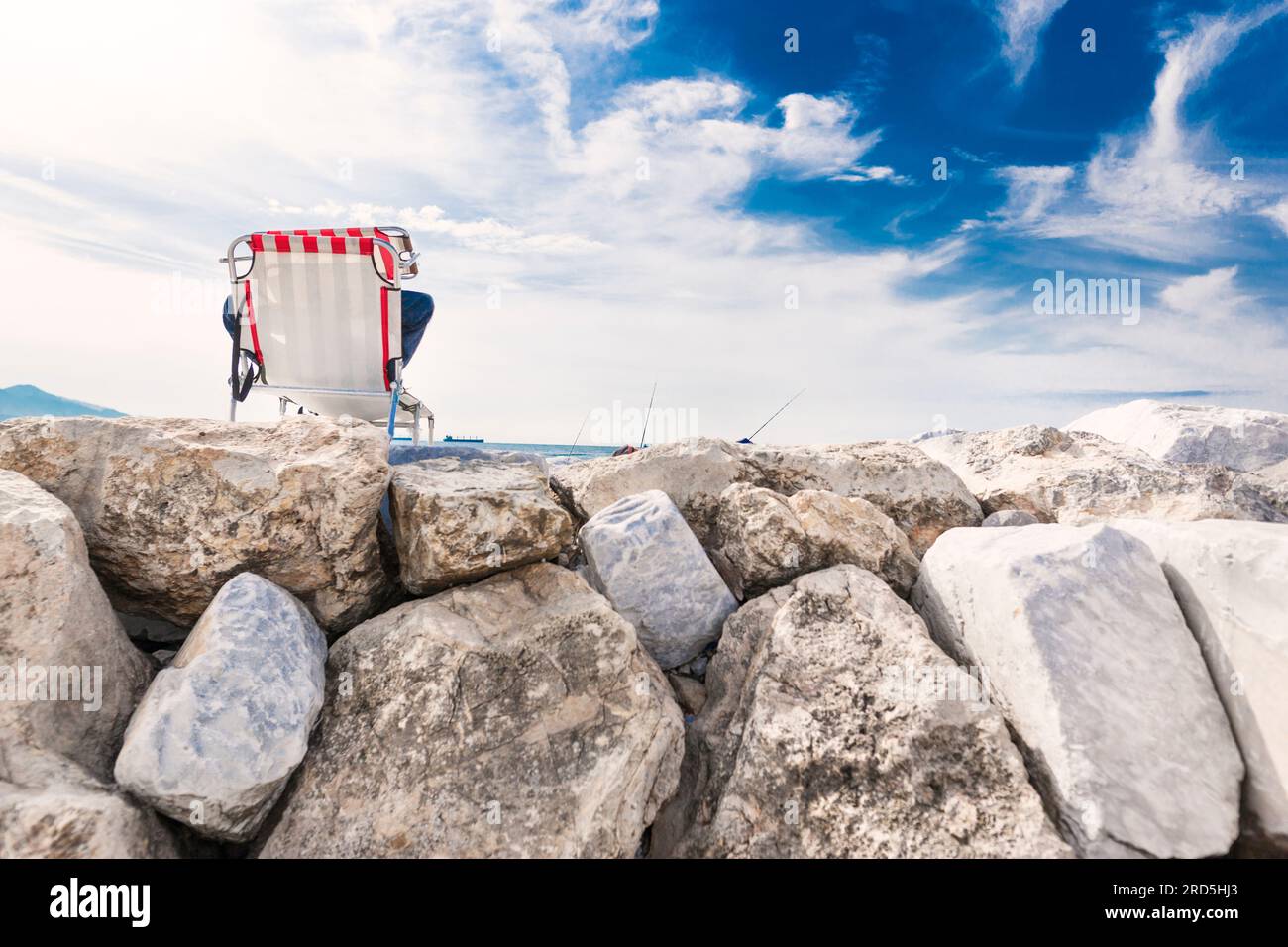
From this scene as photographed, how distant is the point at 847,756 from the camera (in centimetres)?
226

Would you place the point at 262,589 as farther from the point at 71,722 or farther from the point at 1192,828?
the point at 1192,828

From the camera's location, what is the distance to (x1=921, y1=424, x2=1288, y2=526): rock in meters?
3.38

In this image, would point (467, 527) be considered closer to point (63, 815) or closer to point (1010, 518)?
point (63, 815)

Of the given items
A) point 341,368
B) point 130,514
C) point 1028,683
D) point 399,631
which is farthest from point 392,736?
point 341,368

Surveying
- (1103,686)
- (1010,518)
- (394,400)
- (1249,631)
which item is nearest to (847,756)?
(1103,686)

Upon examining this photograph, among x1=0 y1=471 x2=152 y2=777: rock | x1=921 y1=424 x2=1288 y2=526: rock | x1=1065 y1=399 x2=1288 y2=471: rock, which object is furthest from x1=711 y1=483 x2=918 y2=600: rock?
x1=1065 y1=399 x2=1288 y2=471: rock

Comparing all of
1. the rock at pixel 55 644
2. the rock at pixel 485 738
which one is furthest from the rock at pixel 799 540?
the rock at pixel 55 644

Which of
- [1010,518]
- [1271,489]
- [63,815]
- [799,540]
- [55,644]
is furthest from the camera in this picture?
[1271,489]

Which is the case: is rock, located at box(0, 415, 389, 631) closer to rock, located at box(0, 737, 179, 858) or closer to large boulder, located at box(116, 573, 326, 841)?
large boulder, located at box(116, 573, 326, 841)

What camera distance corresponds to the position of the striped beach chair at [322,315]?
4805 mm

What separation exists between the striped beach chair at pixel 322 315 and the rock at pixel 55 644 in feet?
8.08

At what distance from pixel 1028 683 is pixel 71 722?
3.32 m

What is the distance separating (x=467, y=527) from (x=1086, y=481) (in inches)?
134

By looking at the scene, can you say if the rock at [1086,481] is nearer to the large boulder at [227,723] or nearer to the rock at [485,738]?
the rock at [485,738]
